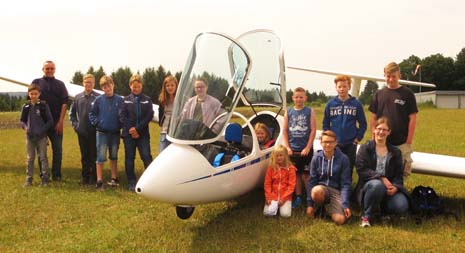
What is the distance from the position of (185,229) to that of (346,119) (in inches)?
101

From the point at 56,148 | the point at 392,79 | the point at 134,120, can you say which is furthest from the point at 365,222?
the point at 56,148

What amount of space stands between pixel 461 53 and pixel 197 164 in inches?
4412

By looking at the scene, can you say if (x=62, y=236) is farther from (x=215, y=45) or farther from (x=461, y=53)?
(x=461, y=53)

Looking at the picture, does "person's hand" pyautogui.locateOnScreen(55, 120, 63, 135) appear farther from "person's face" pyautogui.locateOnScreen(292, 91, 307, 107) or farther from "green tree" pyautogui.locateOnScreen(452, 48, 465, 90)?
"green tree" pyautogui.locateOnScreen(452, 48, 465, 90)

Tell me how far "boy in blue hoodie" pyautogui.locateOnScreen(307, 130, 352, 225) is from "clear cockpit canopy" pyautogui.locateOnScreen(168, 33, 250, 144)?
139 centimetres

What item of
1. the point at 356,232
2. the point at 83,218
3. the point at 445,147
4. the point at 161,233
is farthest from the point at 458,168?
the point at 445,147

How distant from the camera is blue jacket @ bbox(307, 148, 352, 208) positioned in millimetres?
6051

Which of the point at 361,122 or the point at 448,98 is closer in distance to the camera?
the point at 361,122

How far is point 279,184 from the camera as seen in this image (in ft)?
20.4

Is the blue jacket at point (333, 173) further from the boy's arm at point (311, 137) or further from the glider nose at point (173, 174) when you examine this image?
the glider nose at point (173, 174)

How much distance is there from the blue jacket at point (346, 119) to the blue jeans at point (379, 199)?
764 millimetres

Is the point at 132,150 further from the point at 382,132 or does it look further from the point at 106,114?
the point at 382,132

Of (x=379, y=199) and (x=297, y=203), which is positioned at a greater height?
(x=379, y=199)

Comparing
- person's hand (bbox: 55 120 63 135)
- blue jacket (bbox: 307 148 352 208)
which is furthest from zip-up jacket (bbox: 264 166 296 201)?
person's hand (bbox: 55 120 63 135)
